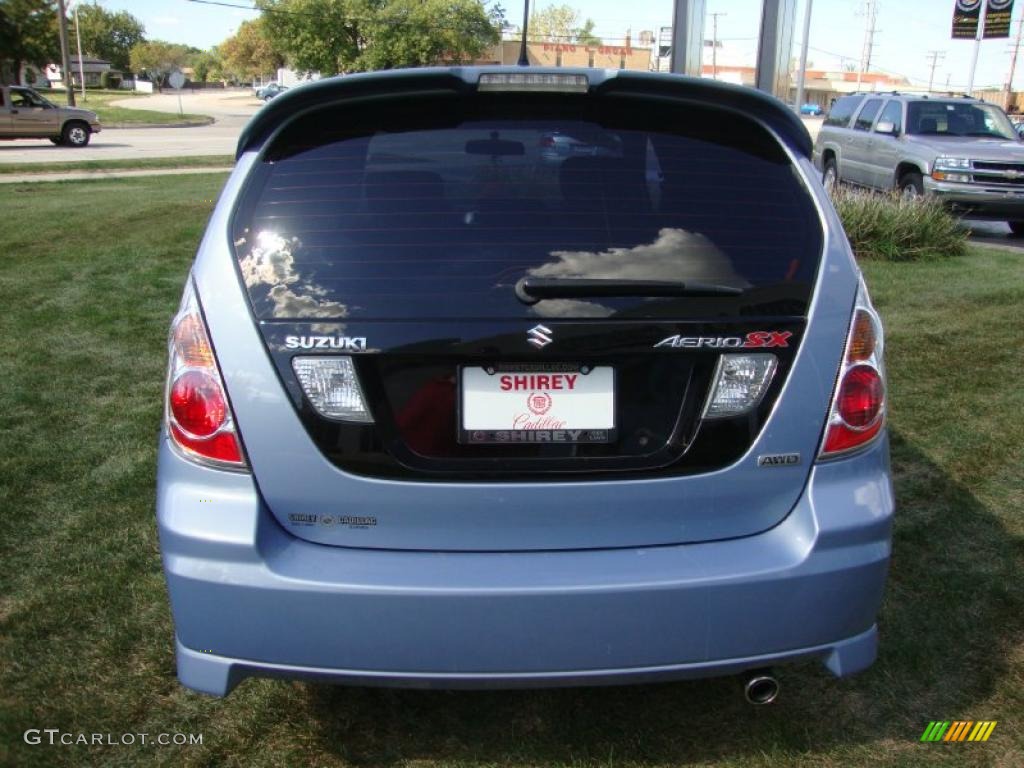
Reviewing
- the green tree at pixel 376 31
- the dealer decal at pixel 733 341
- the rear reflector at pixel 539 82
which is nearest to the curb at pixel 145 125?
the green tree at pixel 376 31

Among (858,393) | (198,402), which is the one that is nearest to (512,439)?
(198,402)

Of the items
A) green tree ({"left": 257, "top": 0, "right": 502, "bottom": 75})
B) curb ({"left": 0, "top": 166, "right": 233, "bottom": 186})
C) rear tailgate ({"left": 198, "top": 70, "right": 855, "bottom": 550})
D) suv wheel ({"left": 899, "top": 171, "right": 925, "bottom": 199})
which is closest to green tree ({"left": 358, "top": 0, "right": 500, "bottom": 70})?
green tree ({"left": 257, "top": 0, "right": 502, "bottom": 75})

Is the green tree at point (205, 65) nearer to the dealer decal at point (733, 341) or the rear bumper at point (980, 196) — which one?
the rear bumper at point (980, 196)

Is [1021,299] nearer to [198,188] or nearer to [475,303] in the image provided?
[475,303]

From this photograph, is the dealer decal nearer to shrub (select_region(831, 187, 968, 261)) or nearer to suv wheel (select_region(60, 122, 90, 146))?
shrub (select_region(831, 187, 968, 261))

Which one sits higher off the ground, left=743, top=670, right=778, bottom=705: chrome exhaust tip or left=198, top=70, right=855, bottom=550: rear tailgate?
left=198, top=70, right=855, bottom=550: rear tailgate

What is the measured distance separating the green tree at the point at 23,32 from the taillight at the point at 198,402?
49.5 meters

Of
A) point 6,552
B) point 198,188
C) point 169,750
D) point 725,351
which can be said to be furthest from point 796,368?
point 198,188

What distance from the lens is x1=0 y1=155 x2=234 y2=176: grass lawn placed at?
1950 cm

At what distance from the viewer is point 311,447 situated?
7.41 ft

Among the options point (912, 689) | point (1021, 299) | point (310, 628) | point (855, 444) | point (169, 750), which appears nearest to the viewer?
point (310, 628)

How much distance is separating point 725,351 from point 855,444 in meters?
0.45

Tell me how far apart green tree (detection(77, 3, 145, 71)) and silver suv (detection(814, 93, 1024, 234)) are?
114 m

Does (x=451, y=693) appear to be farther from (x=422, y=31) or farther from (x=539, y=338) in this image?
(x=422, y=31)
